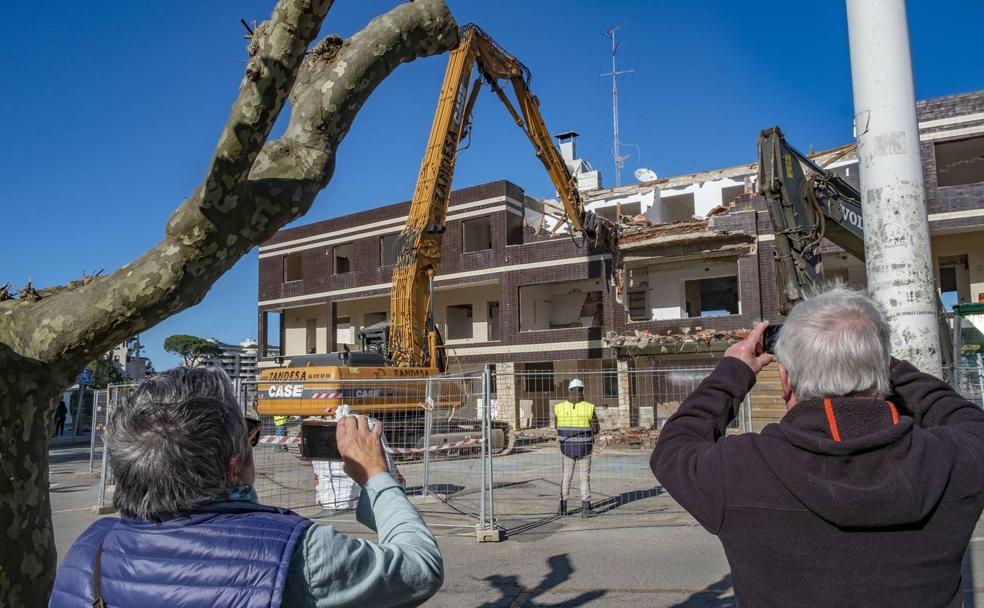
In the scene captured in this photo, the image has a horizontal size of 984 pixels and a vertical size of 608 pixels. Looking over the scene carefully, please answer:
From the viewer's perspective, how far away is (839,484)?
155 cm

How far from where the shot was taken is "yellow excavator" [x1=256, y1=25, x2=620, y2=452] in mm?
13086

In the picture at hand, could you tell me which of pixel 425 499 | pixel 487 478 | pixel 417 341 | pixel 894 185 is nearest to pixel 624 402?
pixel 417 341

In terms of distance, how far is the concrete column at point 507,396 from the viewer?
24.8 m

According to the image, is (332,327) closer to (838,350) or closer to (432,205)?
(432,205)

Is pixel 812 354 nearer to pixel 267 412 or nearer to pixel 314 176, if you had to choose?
pixel 314 176

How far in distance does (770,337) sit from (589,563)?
511 cm

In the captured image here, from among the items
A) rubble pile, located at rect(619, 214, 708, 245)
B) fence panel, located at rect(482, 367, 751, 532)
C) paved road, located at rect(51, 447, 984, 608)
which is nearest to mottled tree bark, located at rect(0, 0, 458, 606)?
paved road, located at rect(51, 447, 984, 608)

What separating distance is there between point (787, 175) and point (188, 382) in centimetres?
795

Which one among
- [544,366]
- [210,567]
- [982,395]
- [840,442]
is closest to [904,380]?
[840,442]

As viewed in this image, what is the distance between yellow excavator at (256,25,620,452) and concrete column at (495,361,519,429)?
6.03 m

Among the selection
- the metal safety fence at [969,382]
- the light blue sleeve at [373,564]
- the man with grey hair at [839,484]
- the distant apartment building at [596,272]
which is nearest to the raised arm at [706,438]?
the man with grey hair at [839,484]

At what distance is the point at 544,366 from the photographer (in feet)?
90.5

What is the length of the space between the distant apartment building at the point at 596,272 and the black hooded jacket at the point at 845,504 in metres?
16.3

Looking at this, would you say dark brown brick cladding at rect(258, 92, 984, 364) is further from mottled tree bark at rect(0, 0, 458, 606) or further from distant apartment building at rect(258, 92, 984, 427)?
mottled tree bark at rect(0, 0, 458, 606)
